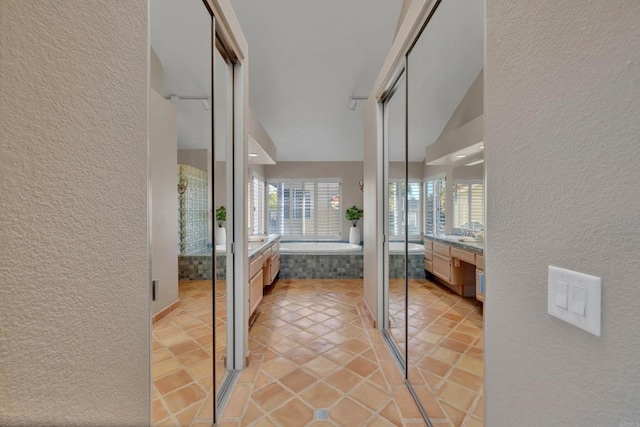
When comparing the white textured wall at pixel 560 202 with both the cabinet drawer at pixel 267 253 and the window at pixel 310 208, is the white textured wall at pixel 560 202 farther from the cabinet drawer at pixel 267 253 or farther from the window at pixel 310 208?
the window at pixel 310 208

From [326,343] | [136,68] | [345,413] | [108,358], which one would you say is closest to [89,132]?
[136,68]

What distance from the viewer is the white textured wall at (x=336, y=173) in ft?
19.5

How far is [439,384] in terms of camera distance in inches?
61.2

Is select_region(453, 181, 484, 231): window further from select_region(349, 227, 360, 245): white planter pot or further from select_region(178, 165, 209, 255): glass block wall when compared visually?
select_region(349, 227, 360, 245): white planter pot

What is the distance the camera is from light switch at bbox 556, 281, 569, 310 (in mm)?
584

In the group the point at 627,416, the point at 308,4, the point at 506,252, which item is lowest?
the point at 627,416

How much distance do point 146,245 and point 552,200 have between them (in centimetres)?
110

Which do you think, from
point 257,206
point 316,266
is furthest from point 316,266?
point 257,206

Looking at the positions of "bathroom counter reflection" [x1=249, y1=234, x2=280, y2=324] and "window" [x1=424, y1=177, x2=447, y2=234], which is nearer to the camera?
"window" [x1=424, y1=177, x2=447, y2=234]

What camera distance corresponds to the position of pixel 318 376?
1.82 m

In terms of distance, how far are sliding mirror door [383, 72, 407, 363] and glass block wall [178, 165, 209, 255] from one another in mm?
1372

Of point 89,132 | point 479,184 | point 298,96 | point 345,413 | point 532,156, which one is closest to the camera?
point 89,132

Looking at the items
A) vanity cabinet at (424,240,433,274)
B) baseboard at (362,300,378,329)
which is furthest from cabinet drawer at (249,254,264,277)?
vanity cabinet at (424,240,433,274)

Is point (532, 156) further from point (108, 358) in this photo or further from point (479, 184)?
point (108, 358)
